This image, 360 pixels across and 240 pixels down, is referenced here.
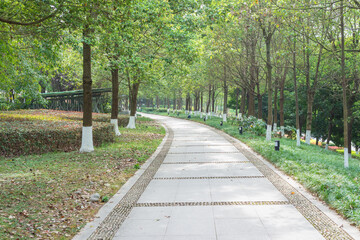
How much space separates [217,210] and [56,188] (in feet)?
12.4

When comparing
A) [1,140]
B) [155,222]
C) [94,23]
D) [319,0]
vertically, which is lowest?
[155,222]

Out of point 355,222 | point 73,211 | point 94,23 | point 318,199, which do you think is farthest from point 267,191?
point 94,23

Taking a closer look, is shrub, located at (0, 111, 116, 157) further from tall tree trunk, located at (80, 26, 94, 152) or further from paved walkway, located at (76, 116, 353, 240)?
paved walkway, located at (76, 116, 353, 240)

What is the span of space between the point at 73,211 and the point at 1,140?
6597 millimetres

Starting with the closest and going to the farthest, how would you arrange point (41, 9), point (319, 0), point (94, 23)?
point (41, 9)
point (94, 23)
point (319, 0)

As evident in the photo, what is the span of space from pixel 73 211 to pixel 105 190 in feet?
5.12

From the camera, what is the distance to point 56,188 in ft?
23.9

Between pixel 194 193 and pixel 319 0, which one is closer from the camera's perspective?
pixel 194 193

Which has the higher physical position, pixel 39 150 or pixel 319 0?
pixel 319 0

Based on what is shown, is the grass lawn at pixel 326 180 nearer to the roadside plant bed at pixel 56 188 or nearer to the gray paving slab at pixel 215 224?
the gray paving slab at pixel 215 224

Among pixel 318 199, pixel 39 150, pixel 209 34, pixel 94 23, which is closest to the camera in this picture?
pixel 318 199

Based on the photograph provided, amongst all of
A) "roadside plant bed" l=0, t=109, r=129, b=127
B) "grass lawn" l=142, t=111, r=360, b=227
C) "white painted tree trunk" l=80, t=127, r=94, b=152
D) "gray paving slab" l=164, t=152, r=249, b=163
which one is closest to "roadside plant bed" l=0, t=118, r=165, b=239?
"white painted tree trunk" l=80, t=127, r=94, b=152

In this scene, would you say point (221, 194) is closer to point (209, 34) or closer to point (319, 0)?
point (319, 0)

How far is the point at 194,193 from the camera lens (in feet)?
24.2
